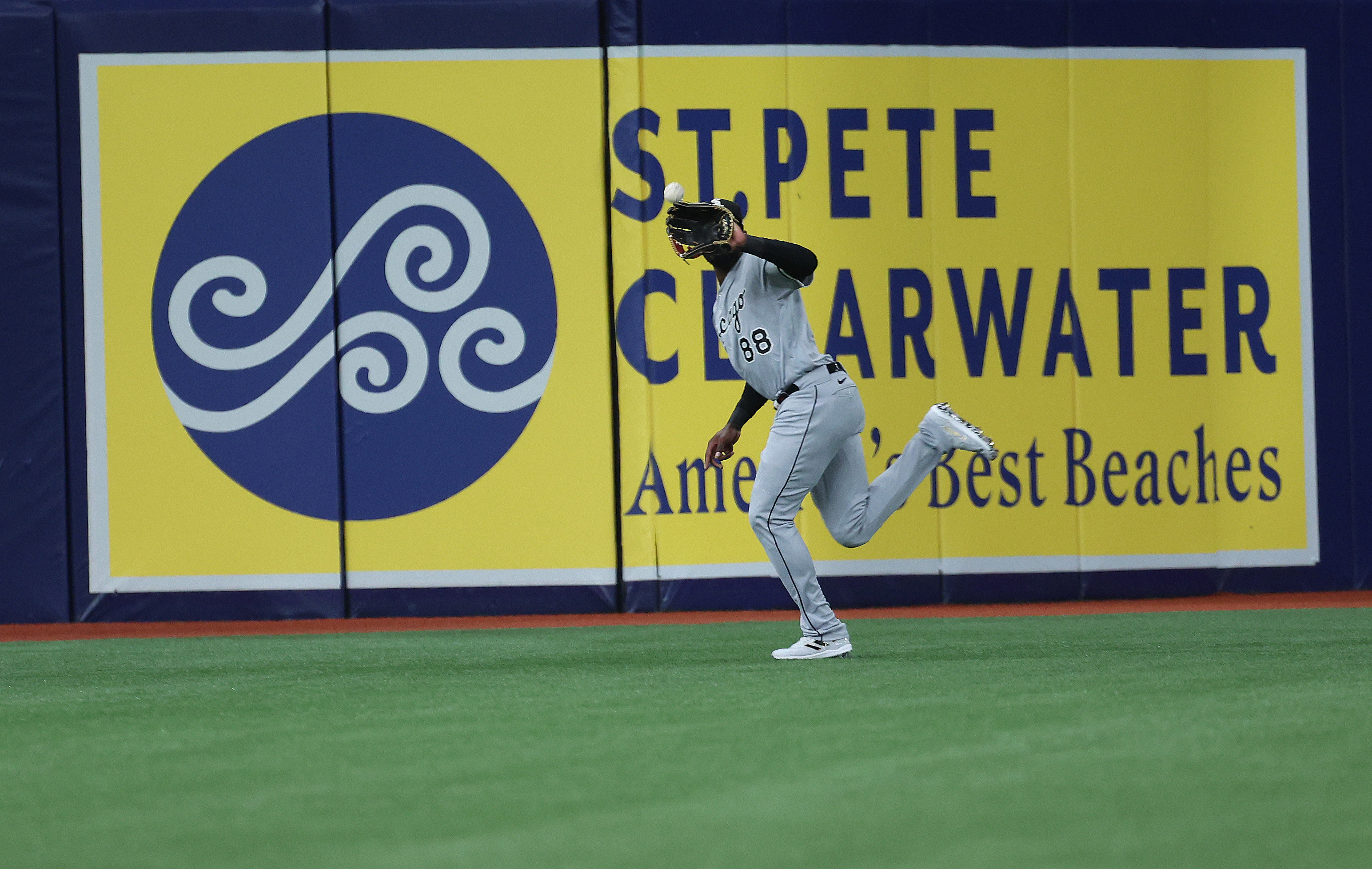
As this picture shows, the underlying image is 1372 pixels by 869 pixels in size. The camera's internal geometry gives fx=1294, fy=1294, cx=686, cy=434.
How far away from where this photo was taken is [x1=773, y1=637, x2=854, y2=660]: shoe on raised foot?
16.6 feet

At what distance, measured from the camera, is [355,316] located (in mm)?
7688

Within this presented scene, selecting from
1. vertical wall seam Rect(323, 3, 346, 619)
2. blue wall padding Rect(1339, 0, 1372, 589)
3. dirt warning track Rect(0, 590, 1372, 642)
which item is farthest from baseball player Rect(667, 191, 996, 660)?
blue wall padding Rect(1339, 0, 1372, 589)

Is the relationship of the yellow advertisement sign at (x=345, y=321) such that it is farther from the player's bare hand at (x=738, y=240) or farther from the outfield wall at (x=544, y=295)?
the player's bare hand at (x=738, y=240)

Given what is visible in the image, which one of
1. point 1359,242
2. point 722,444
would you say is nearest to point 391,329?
point 722,444

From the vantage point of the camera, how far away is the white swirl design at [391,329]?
767 centimetres

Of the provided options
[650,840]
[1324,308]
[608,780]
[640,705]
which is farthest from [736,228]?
[1324,308]

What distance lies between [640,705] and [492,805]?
1.26 metres

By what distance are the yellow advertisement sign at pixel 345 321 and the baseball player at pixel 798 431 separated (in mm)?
2769

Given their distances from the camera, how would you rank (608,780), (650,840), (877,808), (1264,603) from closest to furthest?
(650,840) < (877,808) < (608,780) < (1264,603)

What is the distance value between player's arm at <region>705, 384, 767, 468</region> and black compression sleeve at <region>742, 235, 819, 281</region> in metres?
0.56

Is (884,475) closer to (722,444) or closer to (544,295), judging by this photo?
(722,444)

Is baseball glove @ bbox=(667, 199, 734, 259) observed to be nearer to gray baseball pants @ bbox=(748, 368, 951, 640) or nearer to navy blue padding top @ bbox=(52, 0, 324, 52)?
gray baseball pants @ bbox=(748, 368, 951, 640)

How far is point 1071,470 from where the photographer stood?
7.82 meters

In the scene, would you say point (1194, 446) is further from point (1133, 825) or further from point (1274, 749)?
point (1133, 825)
